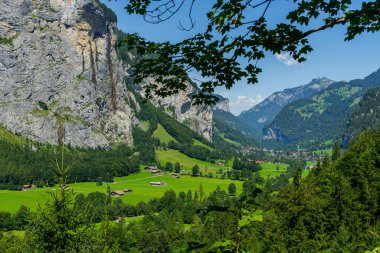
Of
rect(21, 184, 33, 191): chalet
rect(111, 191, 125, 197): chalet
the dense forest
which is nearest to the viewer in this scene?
the dense forest

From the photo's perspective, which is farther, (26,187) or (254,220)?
(26,187)

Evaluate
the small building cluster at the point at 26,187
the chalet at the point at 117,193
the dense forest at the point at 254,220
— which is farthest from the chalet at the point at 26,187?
the dense forest at the point at 254,220

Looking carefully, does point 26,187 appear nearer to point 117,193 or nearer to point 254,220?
point 117,193

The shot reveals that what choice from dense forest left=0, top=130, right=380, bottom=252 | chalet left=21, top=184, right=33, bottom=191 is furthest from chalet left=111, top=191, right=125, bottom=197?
chalet left=21, top=184, right=33, bottom=191

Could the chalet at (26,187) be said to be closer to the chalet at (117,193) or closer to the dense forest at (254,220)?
the chalet at (117,193)

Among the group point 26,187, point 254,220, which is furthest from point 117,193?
point 254,220

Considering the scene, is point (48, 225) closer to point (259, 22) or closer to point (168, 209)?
point (259, 22)

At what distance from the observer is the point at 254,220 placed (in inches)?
285

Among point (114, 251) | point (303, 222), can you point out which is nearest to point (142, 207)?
point (303, 222)

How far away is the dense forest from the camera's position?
303 inches

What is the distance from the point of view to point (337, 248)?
35.6m

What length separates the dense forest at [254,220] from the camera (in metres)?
7.71

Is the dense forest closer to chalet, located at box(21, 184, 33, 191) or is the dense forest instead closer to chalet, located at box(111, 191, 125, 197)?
chalet, located at box(111, 191, 125, 197)

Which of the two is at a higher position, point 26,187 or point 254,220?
point 254,220
